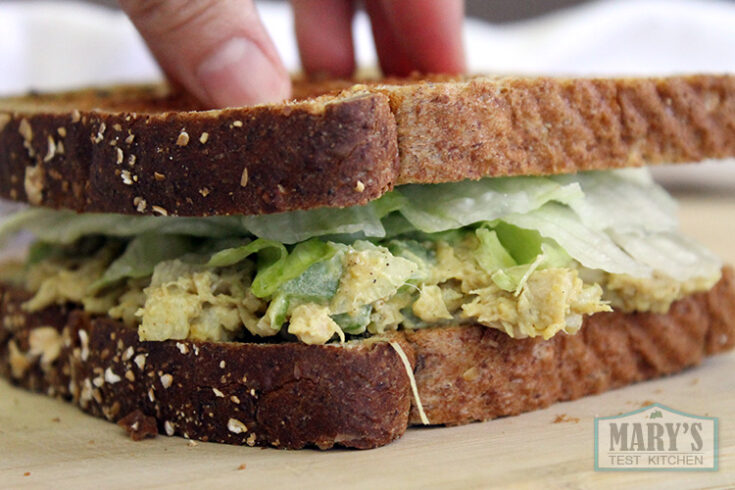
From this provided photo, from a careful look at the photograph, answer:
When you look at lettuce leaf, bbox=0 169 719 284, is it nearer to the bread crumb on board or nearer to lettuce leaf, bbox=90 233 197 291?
lettuce leaf, bbox=90 233 197 291

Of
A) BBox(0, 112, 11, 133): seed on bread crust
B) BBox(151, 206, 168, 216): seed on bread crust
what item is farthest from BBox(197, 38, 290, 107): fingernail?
BBox(0, 112, 11, 133): seed on bread crust

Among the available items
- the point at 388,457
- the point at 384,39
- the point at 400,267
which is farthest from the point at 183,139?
the point at 384,39

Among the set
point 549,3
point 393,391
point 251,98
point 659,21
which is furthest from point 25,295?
point 549,3

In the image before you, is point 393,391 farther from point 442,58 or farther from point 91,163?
point 442,58

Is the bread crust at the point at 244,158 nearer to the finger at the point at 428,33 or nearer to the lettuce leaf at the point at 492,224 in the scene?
the lettuce leaf at the point at 492,224

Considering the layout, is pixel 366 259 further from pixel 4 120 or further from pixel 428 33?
pixel 428 33
